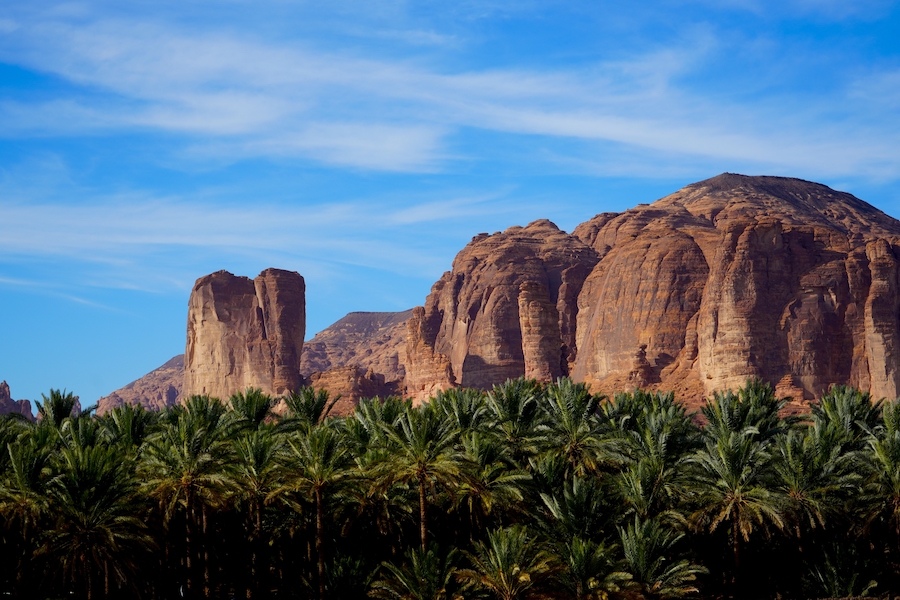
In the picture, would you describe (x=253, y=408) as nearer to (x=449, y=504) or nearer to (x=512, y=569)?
(x=449, y=504)

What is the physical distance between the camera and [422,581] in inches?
1882

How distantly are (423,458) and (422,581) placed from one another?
5120mm

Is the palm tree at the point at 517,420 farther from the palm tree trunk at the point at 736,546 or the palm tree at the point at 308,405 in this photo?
the palm tree trunk at the point at 736,546

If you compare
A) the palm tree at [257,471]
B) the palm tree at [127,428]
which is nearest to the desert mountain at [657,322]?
the palm tree at [127,428]

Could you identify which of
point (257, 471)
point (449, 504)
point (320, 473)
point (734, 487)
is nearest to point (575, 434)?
point (449, 504)

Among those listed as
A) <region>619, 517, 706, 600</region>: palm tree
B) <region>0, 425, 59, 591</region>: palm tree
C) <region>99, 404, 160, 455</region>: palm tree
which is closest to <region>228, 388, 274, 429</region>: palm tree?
<region>99, 404, 160, 455</region>: palm tree

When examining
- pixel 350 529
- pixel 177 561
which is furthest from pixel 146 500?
pixel 350 529

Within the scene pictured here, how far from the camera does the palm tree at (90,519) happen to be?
45250 millimetres

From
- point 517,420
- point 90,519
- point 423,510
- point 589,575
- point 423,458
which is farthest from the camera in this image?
point 517,420

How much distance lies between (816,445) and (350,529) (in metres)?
22.3

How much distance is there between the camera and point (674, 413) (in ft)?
208

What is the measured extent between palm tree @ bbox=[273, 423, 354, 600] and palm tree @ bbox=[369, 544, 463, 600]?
292 centimetres

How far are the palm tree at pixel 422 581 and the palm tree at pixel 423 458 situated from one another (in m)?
1.33

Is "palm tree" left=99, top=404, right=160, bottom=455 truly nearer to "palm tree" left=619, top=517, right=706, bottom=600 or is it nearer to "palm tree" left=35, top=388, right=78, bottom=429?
"palm tree" left=35, top=388, right=78, bottom=429
